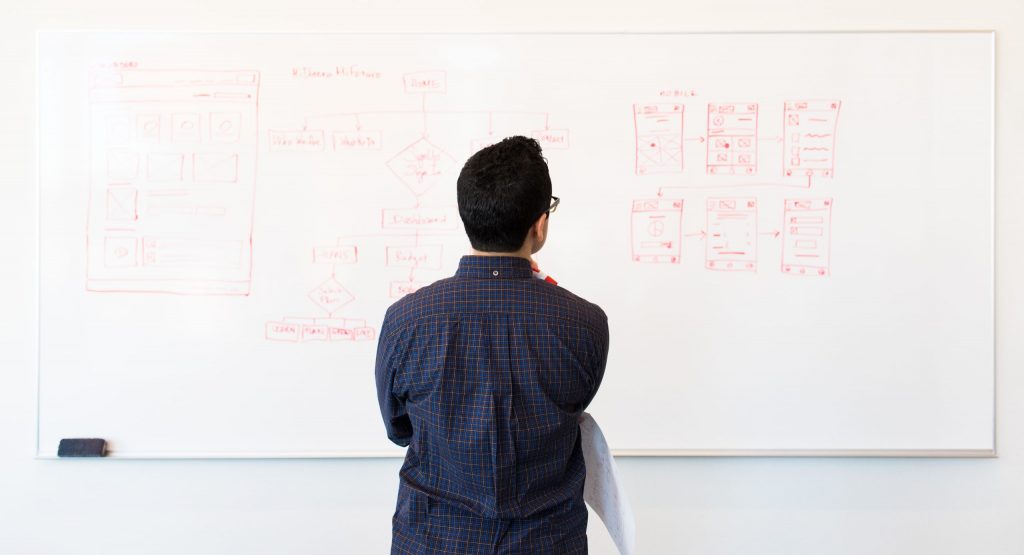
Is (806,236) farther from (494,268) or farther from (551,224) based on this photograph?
(494,268)

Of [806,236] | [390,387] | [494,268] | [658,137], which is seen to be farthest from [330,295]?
[806,236]

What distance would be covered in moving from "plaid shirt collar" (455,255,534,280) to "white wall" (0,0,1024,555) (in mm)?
1051

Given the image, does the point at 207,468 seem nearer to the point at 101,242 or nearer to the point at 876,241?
the point at 101,242

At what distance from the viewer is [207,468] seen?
1.91m

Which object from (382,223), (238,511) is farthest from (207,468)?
(382,223)

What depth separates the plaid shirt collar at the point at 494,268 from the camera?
1070 millimetres

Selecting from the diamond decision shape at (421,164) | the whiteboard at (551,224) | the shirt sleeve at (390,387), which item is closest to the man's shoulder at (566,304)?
the shirt sleeve at (390,387)

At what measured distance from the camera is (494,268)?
1.07m

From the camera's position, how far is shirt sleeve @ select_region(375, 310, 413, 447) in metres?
1.10

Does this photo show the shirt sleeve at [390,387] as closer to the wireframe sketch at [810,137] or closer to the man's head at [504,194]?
the man's head at [504,194]

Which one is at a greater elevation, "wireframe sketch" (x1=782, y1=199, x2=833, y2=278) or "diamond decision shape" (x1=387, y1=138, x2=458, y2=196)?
"diamond decision shape" (x1=387, y1=138, x2=458, y2=196)

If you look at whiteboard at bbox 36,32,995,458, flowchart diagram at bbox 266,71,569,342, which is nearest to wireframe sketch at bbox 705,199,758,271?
whiteboard at bbox 36,32,995,458

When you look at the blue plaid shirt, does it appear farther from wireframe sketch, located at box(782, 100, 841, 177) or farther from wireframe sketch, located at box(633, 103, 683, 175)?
wireframe sketch, located at box(782, 100, 841, 177)

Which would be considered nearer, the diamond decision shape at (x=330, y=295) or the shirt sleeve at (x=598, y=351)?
the shirt sleeve at (x=598, y=351)
